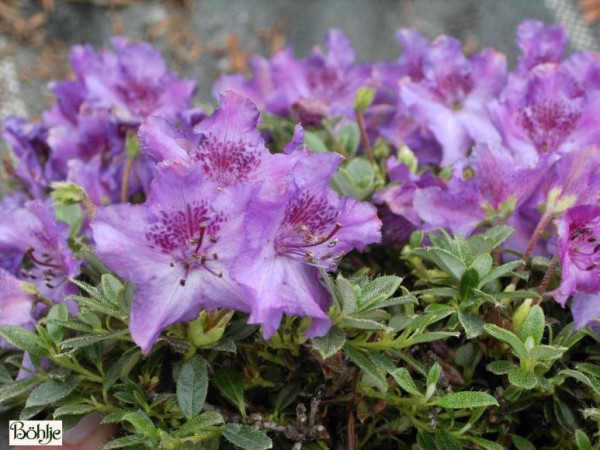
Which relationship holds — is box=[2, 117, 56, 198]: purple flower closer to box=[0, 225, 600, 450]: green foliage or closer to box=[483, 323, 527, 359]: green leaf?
box=[0, 225, 600, 450]: green foliage

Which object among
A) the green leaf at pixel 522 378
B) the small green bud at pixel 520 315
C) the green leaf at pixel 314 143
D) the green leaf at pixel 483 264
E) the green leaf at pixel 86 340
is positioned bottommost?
the green leaf at pixel 86 340

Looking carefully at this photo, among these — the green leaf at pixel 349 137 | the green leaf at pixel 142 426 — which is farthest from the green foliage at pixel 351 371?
the green leaf at pixel 349 137

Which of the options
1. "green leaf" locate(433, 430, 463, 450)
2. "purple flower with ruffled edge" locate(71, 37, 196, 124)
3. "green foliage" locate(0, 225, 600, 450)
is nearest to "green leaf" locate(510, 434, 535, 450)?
"green foliage" locate(0, 225, 600, 450)

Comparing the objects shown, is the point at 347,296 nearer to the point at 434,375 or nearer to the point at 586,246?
the point at 434,375

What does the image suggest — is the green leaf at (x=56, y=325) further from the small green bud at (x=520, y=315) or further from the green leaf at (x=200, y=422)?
the small green bud at (x=520, y=315)

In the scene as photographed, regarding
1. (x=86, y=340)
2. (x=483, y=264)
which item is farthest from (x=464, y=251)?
(x=86, y=340)

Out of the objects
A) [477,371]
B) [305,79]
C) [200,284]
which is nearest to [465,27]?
[305,79]
